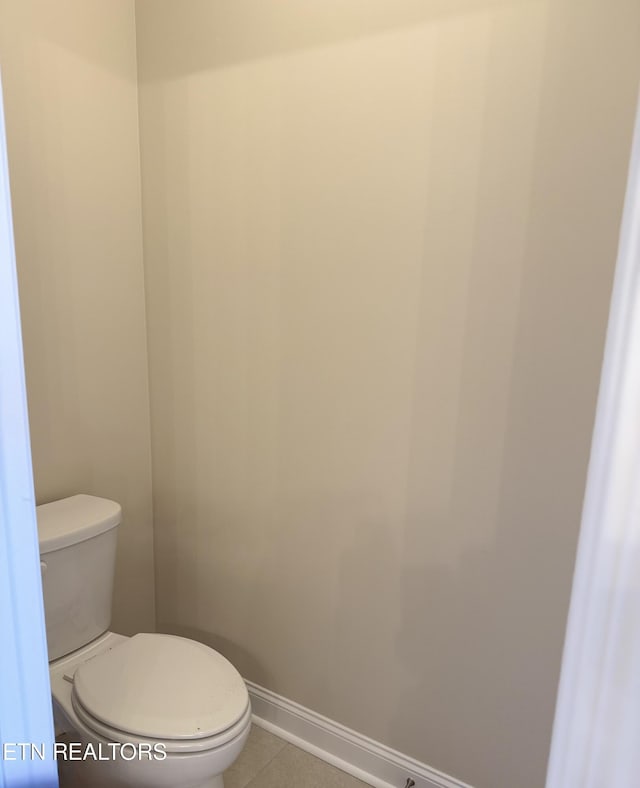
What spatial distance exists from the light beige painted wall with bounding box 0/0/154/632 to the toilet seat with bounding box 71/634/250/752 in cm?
54

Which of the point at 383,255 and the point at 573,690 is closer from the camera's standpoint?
the point at 573,690

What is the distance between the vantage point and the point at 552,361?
48.4 inches

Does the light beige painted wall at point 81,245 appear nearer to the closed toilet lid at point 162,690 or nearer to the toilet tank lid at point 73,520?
the toilet tank lid at point 73,520

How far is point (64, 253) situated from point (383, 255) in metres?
0.96

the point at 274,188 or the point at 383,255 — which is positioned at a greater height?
the point at 274,188

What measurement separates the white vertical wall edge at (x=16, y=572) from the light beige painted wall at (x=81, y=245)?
1081 mm

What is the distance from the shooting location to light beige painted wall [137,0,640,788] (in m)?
1.19

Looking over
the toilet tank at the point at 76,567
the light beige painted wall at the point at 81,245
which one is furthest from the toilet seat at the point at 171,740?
the light beige painted wall at the point at 81,245

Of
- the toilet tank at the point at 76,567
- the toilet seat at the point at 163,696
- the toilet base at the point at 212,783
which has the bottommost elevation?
the toilet base at the point at 212,783

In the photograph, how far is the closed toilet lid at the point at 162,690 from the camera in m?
1.25

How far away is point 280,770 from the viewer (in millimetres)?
1670

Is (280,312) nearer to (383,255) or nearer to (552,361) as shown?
(383,255)

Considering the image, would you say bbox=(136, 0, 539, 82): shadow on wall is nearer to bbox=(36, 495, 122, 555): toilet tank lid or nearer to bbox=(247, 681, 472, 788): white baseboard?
bbox=(36, 495, 122, 555): toilet tank lid

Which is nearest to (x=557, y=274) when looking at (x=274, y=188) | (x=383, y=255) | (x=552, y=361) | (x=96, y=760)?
(x=552, y=361)
